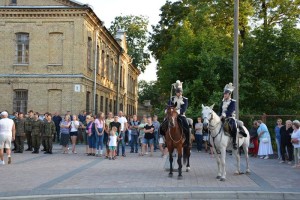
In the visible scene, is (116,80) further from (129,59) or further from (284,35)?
(284,35)

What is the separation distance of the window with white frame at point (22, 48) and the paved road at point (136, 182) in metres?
17.7

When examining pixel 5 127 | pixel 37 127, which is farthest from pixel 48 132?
pixel 5 127

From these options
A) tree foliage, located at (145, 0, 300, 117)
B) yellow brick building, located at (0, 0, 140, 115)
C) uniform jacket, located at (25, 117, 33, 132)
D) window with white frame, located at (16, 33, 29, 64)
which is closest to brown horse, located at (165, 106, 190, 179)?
uniform jacket, located at (25, 117, 33, 132)

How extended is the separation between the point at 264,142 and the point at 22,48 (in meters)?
20.7

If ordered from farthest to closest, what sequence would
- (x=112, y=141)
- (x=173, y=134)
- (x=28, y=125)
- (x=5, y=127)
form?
(x=28, y=125) → (x=112, y=141) → (x=5, y=127) → (x=173, y=134)

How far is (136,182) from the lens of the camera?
12.0 m

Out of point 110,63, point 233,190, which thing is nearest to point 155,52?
point 110,63

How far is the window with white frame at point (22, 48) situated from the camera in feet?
108

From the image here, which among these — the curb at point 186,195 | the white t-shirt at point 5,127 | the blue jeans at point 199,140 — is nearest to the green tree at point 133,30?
the blue jeans at point 199,140

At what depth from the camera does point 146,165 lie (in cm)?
1666

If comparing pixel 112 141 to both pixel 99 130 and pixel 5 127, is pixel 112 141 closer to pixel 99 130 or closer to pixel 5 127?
pixel 99 130

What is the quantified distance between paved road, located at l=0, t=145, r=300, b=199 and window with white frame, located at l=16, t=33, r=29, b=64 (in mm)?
17678

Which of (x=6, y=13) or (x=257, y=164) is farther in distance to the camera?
(x=6, y=13)

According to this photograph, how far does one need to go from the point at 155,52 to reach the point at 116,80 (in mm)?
8675
